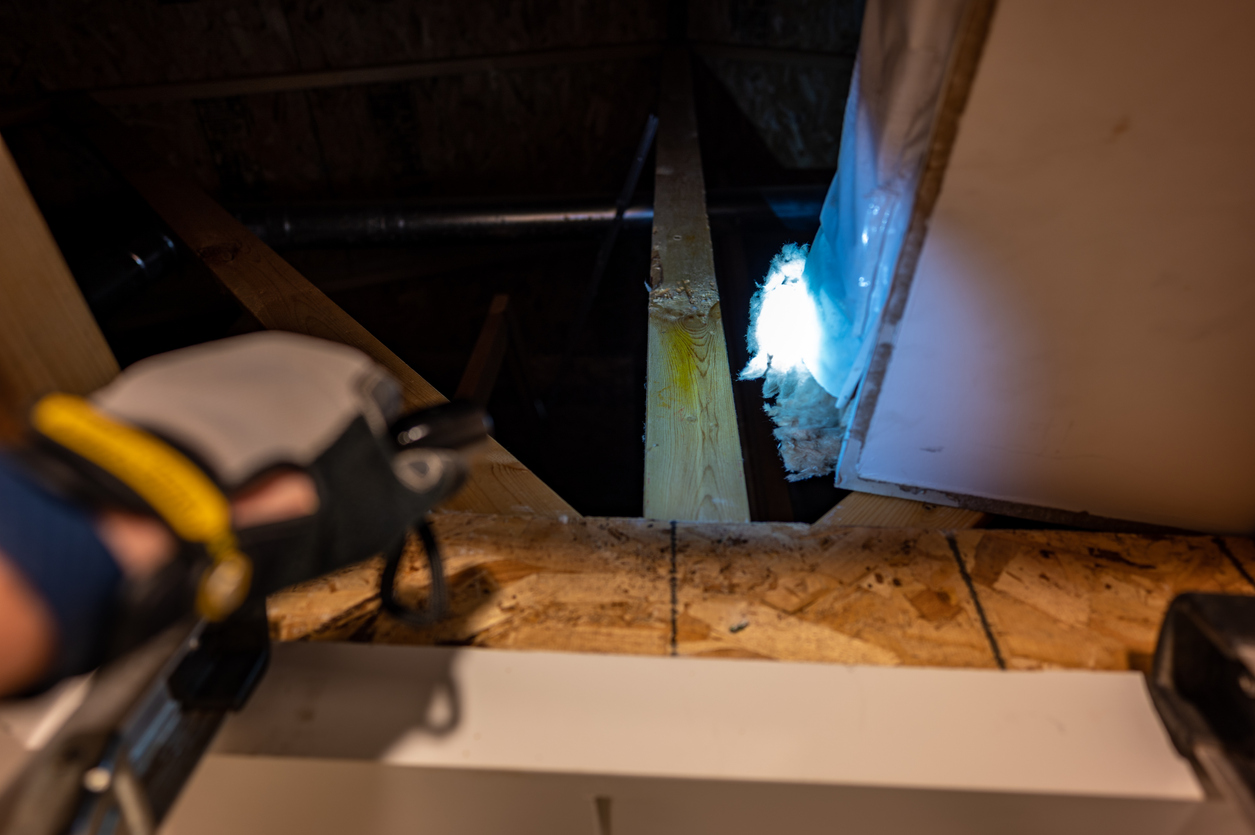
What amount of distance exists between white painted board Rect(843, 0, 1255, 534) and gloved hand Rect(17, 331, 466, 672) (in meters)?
0.64

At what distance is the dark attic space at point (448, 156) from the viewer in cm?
223

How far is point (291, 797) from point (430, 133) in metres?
2.59

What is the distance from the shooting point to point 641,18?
8.64ft

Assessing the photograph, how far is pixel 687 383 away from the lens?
1.16 meters

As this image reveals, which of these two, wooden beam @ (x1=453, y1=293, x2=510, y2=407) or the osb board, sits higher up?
the osb board

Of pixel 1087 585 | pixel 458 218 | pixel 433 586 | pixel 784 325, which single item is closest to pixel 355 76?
pixel 458 218

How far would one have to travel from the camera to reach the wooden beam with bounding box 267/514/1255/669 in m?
0.74

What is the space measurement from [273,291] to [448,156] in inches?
62.2

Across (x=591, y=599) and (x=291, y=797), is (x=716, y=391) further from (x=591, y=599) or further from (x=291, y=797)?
(x=291, y=797)

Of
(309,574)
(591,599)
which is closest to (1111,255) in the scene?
(591,599)

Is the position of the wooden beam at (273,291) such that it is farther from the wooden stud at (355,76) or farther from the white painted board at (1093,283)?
the white painted board at (1093,283)

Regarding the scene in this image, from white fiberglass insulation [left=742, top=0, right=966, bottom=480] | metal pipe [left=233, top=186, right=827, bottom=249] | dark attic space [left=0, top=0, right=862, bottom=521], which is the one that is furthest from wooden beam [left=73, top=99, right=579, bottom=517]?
white fiberglass insulation [left=742, top=0, right=966, bottom=480]

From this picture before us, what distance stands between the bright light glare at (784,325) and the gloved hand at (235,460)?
85 centimetres

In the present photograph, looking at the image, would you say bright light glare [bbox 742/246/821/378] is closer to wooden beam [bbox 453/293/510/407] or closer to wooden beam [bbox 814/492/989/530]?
wooden beam [bbox 814/492/989/530]
